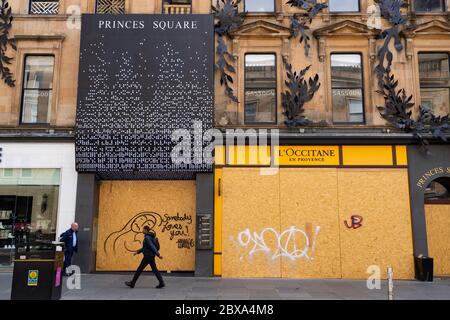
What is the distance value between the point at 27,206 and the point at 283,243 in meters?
8.99

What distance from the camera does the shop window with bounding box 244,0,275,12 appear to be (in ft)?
52.5

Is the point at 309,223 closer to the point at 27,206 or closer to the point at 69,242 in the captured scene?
the point at 69,242

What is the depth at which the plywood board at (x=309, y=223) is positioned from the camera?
1441cm

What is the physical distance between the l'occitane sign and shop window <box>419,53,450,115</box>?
12.8 feet

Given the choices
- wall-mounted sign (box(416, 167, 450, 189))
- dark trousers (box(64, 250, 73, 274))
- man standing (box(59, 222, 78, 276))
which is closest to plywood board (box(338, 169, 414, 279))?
wall-mounted sign (box(416, 167, 450, 189))

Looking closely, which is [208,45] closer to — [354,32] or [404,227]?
[354,32]

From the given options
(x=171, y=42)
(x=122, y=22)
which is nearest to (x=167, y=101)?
(x=171, y=42)

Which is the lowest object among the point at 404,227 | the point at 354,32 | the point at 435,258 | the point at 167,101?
the point at 435,258

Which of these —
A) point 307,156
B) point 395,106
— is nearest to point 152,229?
point 307,156

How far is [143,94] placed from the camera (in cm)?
1502

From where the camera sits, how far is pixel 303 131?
15.0 m

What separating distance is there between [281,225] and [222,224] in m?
2.01

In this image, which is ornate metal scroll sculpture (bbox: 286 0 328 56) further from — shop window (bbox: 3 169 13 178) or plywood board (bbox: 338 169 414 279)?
shop window (bbox: 3 169 13 178)

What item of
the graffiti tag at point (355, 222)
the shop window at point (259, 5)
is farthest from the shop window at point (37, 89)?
the graffiti tag at point (355, 222)
